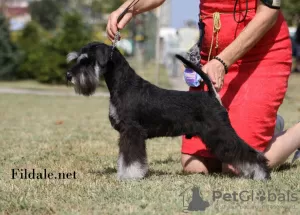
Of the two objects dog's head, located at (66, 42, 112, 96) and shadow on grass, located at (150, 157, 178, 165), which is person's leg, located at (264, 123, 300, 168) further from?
dog's head, located at (66, 42, 112, 96)

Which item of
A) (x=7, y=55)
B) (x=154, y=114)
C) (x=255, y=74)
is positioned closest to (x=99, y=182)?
(x=154, y=114)

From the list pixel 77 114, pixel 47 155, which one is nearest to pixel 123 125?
pixel 47 155

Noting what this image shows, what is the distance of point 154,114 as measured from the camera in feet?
13.6

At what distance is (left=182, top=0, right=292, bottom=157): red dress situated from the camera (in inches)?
184

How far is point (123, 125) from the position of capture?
4.09 metres

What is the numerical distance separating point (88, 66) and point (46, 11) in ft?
192

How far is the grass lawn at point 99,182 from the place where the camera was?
3.27 meters

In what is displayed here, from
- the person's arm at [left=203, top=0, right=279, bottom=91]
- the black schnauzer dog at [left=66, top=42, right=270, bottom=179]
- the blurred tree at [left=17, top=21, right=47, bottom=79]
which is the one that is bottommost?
the blurred tree at [left=17, top=21, right=47, bottom=79]

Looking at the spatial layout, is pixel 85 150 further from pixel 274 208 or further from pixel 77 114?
pixel 77 114

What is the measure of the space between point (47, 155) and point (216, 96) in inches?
93.9

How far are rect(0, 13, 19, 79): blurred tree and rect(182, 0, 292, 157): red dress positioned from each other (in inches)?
715

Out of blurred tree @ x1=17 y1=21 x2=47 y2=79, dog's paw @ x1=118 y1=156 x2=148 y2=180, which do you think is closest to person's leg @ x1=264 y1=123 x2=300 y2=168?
dog's paw @ x1=118 y1=156 x2=148 y2=180

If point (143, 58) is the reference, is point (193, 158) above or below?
above

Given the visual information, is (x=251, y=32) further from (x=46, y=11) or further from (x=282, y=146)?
(x=46, y=11)
